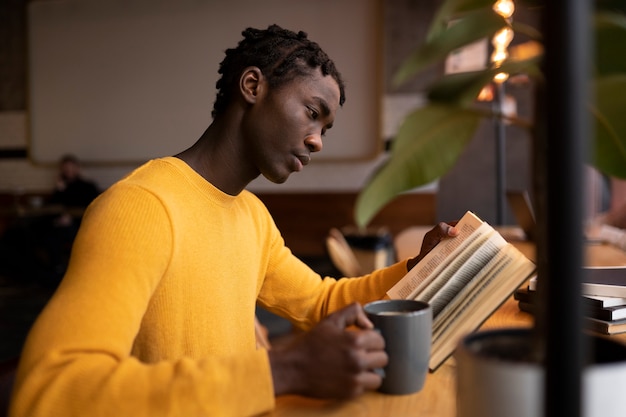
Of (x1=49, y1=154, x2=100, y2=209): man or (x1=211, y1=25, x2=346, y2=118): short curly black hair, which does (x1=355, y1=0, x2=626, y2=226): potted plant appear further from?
(x1=49, y1=154, x2=100, y2=209): man

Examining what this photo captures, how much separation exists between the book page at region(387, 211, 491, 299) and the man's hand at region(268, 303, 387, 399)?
22cm

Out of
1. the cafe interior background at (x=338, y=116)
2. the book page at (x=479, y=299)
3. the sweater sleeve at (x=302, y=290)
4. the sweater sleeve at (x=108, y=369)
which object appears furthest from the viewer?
the cafe interior background at (x=338, y=116)

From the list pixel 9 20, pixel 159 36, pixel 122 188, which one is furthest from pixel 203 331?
pixel 9 20

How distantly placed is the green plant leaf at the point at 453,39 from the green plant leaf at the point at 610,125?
9 cm

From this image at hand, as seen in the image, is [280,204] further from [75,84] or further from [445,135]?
[445,135]

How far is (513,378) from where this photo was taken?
1.40ft

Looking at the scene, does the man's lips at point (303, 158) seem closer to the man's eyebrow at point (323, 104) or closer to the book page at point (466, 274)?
the man's eyebrow at point (323, 104)

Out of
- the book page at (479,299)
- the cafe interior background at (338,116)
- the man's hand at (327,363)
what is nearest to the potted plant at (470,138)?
the man's hand at (327,363)

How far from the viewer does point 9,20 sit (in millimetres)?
7207

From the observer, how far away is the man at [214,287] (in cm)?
62

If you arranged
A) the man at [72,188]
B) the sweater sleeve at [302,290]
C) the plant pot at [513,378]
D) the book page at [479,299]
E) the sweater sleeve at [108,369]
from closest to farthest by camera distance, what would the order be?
the plant pot at [513,378]
the sweater sleeve at [108,369]
the book page at [479,299]
the sweater sleeve at [302,290]
the man at [72,188]

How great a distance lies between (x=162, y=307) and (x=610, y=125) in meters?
0.63

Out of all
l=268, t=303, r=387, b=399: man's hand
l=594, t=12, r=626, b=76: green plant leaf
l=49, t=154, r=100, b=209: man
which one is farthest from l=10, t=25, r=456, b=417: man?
l=49, t=154, r=100, b=209: man

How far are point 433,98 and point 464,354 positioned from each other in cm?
20
